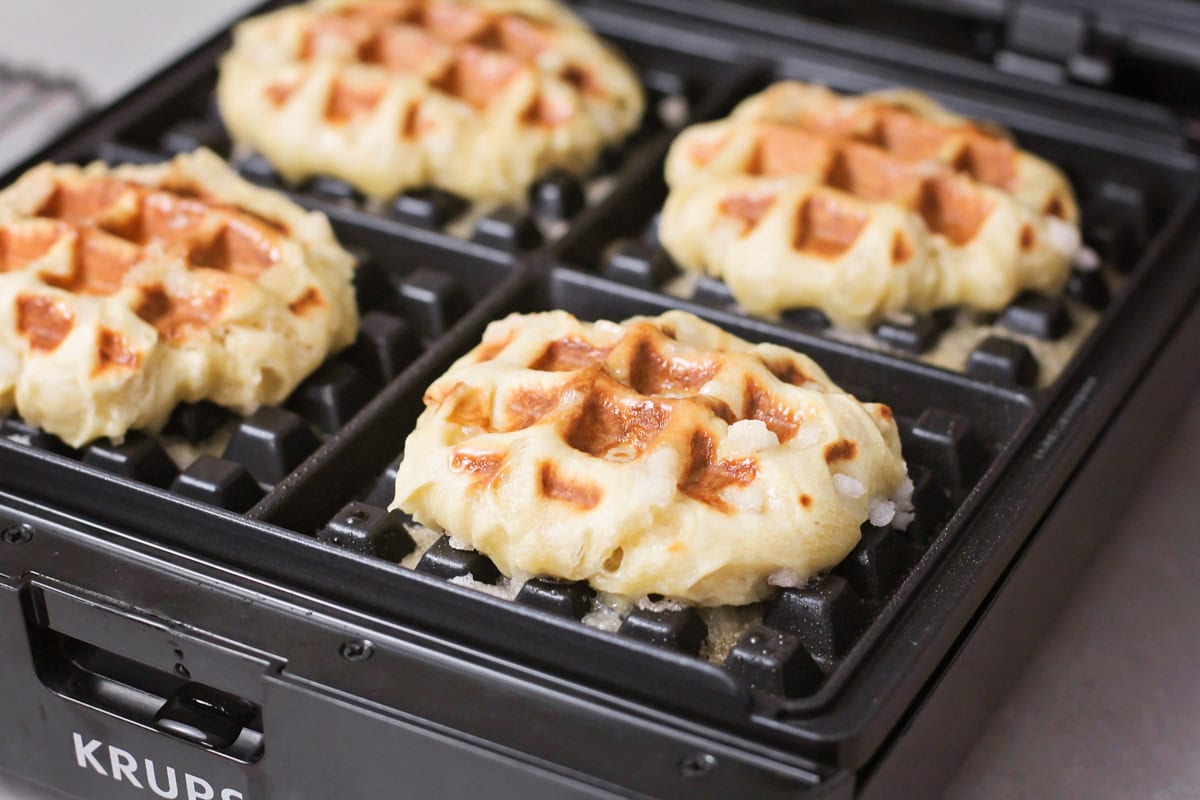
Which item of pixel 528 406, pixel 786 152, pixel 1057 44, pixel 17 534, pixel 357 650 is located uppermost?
pixel 1057 44

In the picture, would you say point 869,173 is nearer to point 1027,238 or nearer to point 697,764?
point 1027,238

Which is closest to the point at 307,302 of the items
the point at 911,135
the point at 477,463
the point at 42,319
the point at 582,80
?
the point at 42,319

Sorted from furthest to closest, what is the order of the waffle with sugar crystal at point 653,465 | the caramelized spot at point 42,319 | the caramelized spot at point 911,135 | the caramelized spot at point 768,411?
1. the caramelized spot at point 911,135
2. the caramelized spot at point 42,319
3. the caramelized spot at point 768,411
4. the waffle with sugar crystal at point 653,465

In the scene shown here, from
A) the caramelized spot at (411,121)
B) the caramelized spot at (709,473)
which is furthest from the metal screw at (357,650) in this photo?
the caramelized spot at (411,121)

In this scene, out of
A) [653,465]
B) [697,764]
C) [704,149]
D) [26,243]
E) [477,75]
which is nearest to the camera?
[697,764]

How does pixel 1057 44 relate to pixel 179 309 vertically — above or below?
above

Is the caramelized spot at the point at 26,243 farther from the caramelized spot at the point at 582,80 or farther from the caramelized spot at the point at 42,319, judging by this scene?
the caramelized spot at the point at 582,80

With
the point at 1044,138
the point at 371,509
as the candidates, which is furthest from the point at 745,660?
the point at 1044,138

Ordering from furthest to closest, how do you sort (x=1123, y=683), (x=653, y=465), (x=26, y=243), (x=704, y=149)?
(x=704, y=149) → (x=26, y=243) → (x=1123, y=683) → (x=653, y=465)
